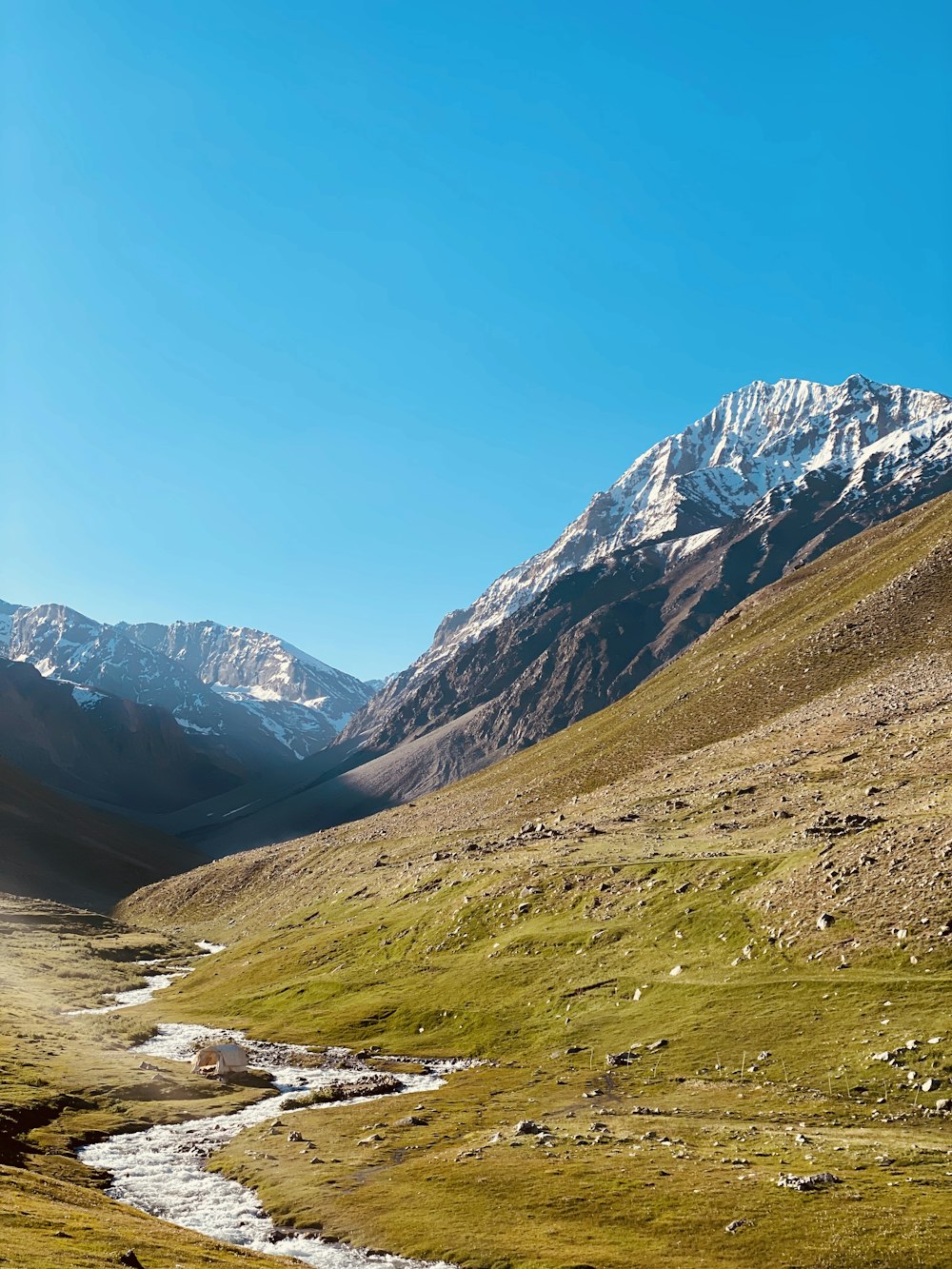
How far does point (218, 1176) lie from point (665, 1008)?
98.5 ft

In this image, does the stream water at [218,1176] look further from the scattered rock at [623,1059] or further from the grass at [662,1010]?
the scattered rock at [623,1059]

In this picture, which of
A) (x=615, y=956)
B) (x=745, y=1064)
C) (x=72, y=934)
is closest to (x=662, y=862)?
(x=615, y=956)

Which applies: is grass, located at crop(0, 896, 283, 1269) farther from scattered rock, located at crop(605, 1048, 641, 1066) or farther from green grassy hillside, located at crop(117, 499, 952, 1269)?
scattered rock, located at crop(605, 1048, 641, 1066)

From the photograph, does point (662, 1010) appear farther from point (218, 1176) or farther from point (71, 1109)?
point (71, 1109)

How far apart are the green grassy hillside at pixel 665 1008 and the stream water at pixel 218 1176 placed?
Answer: 4.61 feet

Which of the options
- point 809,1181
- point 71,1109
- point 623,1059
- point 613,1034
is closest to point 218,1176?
point 71,1109

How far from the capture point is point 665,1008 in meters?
61.4

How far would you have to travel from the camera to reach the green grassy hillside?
35.0 metres

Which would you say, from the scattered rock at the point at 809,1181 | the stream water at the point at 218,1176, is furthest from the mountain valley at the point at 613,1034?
the stream water at the point at 218,1176

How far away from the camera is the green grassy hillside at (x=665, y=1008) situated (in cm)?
3500

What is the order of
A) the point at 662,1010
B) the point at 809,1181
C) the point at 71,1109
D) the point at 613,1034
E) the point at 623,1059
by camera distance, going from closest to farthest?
1. the point at 809,1181
2. the point at 623,1059
3. the point at 71,1109
4. the point at 613,1034
5. the point at 662,1010

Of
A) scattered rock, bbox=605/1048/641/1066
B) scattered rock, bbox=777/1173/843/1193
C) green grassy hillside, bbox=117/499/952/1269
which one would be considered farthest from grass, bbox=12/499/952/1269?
scattered rock, bbox=605/1048/641/1066

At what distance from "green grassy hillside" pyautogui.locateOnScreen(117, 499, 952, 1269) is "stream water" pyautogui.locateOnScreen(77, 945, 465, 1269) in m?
1.41

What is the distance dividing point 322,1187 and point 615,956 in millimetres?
34825
